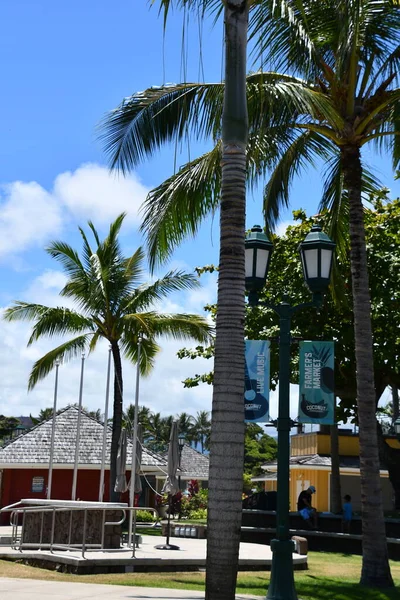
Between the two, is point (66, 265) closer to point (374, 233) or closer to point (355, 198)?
point (374, 233)

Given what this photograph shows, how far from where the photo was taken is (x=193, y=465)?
53500 millimetres

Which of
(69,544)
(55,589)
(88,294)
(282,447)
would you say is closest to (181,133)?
(282,447)

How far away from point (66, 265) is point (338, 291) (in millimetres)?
13168

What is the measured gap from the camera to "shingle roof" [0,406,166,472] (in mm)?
34281

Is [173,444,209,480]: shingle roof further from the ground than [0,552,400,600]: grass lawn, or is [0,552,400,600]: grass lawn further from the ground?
[173,444,209,480]: shingle roof

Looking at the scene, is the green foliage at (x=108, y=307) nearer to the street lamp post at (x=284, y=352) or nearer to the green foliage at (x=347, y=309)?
the green foliage at (x=347, y=309)

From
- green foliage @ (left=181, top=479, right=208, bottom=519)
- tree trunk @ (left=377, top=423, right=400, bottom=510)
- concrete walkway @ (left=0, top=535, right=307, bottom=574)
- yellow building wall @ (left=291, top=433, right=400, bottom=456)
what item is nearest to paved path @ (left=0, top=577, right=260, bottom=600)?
concrete walkway @ (left=0, top=535, right=307, bottom=574)

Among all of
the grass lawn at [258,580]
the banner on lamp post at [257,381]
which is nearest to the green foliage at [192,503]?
the banner on lamp post at [257,381]

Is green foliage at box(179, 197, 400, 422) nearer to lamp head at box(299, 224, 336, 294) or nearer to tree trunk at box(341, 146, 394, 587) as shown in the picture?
tree trunk at box(341, 146, 394, 587)

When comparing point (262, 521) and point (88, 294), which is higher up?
point (88, 294)

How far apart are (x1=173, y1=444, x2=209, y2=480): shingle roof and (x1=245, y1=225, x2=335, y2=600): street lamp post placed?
38.9m

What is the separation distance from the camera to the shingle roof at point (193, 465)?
167 ft

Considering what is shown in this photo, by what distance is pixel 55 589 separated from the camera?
36.7 feet

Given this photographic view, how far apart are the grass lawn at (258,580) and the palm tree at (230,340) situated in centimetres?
516
